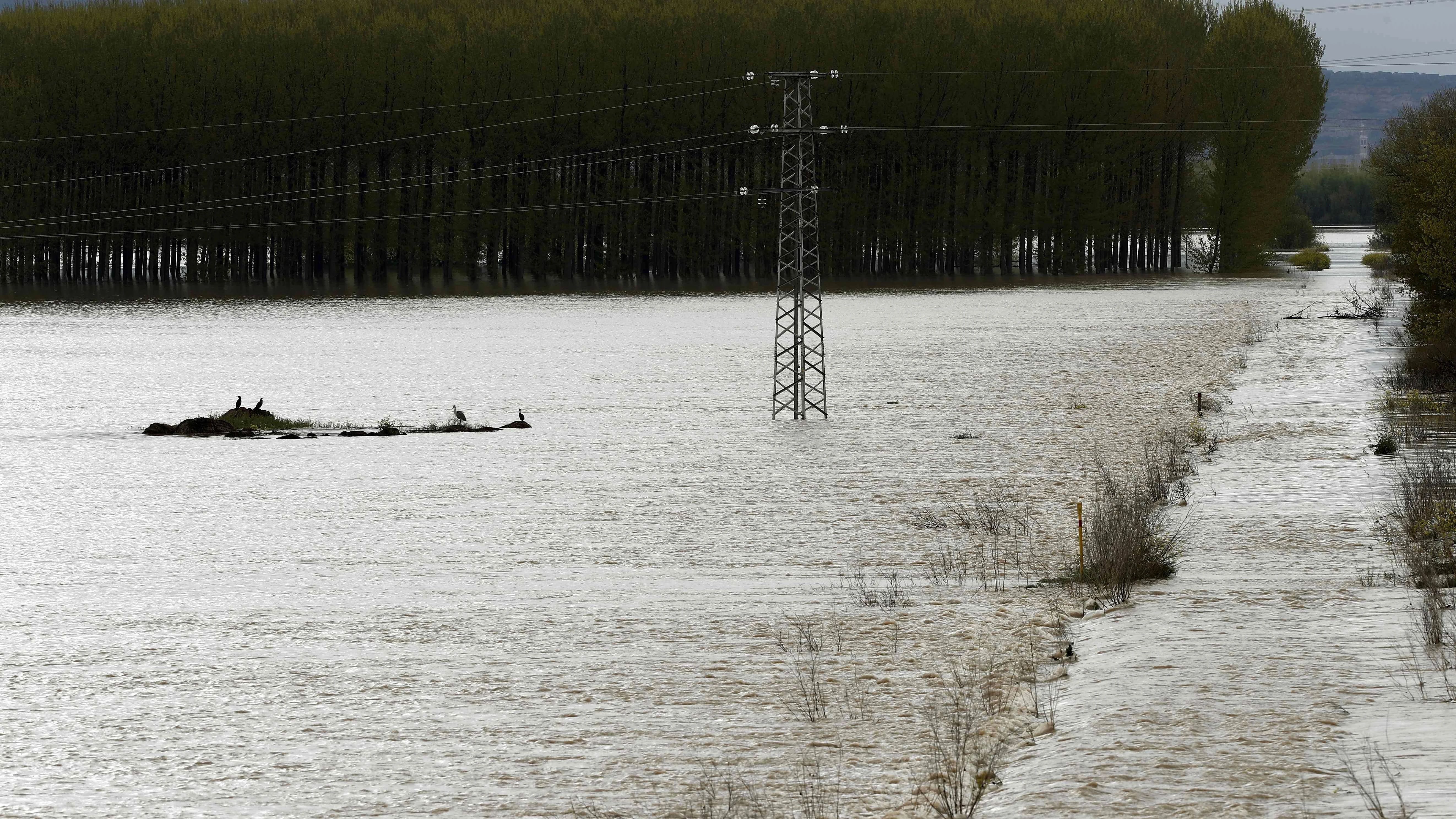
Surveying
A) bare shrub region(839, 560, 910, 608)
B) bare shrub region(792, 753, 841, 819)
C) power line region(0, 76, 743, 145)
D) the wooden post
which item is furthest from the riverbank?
power line region(0, 76, 743, 145)

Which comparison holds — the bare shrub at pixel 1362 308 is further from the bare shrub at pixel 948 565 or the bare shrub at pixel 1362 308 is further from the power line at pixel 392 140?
the bare shrub at pixel 948 565

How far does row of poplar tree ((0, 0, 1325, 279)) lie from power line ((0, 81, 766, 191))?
0.89 ft

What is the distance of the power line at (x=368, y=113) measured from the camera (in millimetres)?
106188

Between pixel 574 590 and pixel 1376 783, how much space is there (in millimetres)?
9177

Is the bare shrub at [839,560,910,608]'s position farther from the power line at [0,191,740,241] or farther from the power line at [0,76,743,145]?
the power line at [0,76,743,145]

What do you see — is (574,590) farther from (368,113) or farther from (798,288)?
(368,113)

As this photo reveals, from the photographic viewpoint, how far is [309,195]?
111m

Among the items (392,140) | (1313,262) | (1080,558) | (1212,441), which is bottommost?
(1080,558)

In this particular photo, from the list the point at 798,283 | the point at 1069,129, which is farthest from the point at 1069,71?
the point at 798,283

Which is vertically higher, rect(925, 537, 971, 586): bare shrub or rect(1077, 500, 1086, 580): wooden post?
rect(1077, 500, 1086, 580): wooden post

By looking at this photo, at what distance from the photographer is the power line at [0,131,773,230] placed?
349 ft

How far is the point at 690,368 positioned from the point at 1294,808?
40.6 meters

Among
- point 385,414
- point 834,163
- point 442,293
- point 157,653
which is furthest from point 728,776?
point 834,163

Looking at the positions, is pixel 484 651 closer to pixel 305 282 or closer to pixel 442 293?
pixel 442 293
